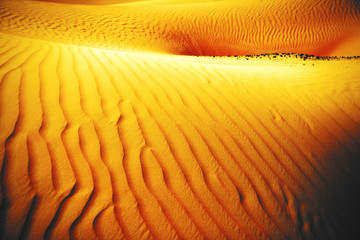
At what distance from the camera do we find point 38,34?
24.6 ft

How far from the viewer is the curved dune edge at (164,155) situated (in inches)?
52.2

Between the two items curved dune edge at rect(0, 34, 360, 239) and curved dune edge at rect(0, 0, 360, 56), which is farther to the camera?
curved dune edge at rect(0, 0, 360, 56)

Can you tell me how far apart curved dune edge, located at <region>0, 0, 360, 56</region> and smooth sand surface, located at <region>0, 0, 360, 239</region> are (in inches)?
248

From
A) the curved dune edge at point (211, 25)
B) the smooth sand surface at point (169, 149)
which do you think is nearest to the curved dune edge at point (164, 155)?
the smooth sand surface at point (169, 149)

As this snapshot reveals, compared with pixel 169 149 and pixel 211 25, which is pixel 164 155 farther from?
pixel 211 25

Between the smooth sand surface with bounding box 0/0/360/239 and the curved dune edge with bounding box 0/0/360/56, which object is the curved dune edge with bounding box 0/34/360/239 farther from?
the curved dune edge with bounding box 0/0/360/56

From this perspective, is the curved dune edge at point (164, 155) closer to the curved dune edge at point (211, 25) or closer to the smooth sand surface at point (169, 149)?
the smooth sand surface at point (169, 149)

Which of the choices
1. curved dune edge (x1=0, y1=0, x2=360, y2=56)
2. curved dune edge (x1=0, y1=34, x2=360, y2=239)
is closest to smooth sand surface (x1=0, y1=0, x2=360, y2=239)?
curved dune edge (x1=0, y1=34, x2=360, y2=239)

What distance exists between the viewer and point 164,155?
1696 millimetres

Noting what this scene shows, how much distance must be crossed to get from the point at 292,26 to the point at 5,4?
585 inches

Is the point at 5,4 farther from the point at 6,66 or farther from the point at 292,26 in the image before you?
the point at 292,26

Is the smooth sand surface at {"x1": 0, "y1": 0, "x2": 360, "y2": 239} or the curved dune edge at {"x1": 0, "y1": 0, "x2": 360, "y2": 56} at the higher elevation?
the curved dune edge at {"x1": 0, "y1": 0, "x2": 360, "y2": 56}

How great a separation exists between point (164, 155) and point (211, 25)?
33.9 feet

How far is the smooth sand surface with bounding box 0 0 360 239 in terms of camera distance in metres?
1.34
